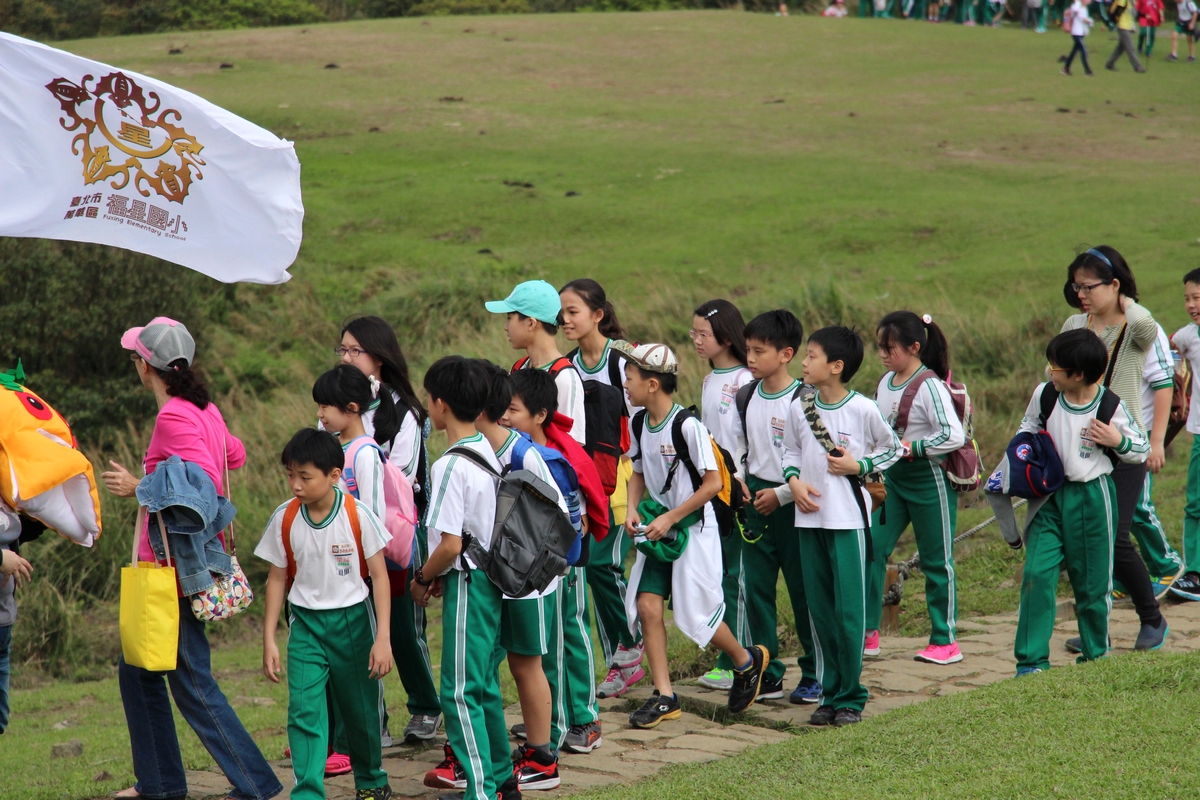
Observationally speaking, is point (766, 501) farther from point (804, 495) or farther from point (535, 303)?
point (535, 303)

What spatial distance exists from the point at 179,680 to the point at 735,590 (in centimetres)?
270

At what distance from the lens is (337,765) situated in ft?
15.7

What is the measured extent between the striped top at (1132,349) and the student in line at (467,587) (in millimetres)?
3300

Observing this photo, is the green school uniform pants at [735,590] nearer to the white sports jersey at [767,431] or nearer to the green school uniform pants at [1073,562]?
the white sports jersey at [767,431]

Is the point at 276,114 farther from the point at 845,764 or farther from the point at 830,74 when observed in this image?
the point at 845,764

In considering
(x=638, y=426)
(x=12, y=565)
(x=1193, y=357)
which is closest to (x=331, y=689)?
(x=12, y=565)

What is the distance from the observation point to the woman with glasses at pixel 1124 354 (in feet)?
18.0

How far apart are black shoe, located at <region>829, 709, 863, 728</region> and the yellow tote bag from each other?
105 inches

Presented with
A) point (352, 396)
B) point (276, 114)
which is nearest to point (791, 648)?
point (352, 396)

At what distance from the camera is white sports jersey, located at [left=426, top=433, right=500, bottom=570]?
407cm

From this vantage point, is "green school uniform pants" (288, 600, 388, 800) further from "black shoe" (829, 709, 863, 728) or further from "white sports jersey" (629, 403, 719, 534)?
"black shoe" (829, 709, 863, 728)

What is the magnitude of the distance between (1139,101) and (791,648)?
21267mm

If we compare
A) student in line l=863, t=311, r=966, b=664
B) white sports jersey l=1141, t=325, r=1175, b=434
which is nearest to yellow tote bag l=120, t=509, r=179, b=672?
student in line l=863, t=311, r=966, b=664

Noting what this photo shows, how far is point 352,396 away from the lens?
4.53m
